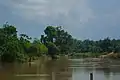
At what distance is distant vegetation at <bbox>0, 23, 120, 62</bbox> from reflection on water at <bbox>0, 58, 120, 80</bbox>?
0.10 meters

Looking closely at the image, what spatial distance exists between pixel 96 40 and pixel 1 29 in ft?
4.02

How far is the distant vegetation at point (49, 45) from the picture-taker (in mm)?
4520

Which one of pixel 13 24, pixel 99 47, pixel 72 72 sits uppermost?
pixel 13 24

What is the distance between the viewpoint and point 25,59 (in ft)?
14.9

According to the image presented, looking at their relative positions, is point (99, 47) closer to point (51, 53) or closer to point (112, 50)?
point (112, 50)

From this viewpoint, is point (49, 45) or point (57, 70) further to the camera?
point (49, 45)

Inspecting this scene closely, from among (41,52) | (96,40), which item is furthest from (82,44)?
(41,52)

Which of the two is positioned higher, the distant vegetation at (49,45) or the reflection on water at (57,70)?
the distant vegetation at (49,45)

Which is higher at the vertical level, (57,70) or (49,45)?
(49,45)

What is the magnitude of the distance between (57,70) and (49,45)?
0.35 meters

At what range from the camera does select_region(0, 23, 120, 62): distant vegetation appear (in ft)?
14.8

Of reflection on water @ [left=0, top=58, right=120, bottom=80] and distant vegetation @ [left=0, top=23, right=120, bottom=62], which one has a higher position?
distant vegetation @ [left=0, top=23, right=120, bottom=62]

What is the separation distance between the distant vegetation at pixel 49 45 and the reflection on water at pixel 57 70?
98 mm

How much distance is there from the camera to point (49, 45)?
187 inches
